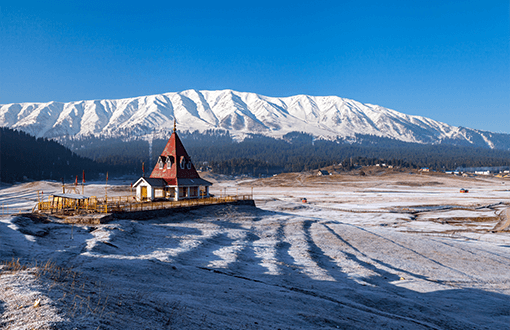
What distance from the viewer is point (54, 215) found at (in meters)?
26.6

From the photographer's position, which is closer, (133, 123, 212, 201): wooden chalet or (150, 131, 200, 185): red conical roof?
(133, 123, 212, 201): wooden chalet

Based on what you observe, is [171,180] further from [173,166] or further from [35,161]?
[35,161]

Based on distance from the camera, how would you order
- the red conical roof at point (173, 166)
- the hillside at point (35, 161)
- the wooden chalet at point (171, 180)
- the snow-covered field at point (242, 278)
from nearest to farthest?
the snow-covered field at point (242, 278)
the wooden chalet at point (171, 180)
the red conical roof at point (173, 166)
the hillside at point (35, 161)

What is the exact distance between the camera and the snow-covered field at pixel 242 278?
740cm

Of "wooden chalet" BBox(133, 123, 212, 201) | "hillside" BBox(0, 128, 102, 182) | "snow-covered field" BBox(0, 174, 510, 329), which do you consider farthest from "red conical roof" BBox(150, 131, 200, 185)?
"hillside" BBox(0, 128, 102, 182)

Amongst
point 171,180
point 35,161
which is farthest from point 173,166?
point 35,161

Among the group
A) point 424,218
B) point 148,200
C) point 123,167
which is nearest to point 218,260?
point 148,200

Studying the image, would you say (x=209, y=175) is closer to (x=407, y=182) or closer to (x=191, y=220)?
(x=407, y=182)

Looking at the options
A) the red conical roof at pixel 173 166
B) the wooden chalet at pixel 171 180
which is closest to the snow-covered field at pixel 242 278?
the wooden chalet at pixel 171 180

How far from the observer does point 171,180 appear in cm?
3931

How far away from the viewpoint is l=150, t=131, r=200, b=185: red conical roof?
3972 cm

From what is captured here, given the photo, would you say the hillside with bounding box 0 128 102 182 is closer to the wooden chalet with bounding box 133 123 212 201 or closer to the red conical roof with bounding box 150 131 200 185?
the red conical roof with bounding box 150 131 200 185

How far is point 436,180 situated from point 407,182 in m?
14.1

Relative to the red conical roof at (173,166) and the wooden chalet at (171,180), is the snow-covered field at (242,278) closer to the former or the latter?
the wooden chalet at (171,180)
